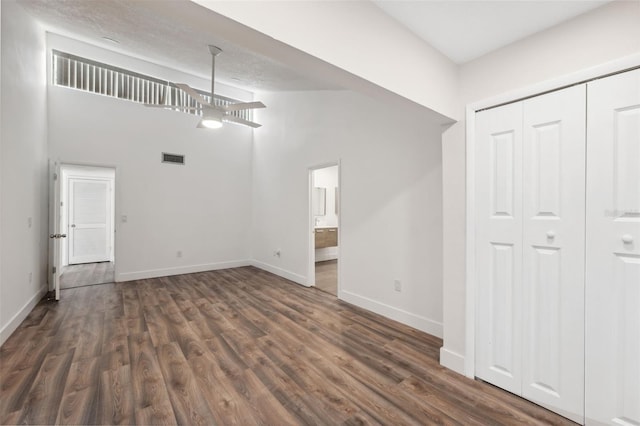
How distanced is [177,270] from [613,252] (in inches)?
235

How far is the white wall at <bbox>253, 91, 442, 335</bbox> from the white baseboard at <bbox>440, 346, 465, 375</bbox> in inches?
21.5

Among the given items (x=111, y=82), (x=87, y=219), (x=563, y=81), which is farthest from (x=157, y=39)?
(x=87, y=219)

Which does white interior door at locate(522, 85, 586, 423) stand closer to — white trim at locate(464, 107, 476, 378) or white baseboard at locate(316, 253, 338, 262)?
white trim at locate(464, 107, 476, 378)

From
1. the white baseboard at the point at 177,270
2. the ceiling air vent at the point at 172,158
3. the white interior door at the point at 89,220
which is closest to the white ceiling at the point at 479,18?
the ceiling air vent at the point at 172,158

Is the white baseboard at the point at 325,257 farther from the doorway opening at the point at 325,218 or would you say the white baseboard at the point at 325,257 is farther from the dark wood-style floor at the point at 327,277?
the dark wood-style floor at the point at 327,277

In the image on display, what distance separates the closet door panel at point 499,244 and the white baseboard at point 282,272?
295 centimetres

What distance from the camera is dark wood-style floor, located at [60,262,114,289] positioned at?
15.5 feet

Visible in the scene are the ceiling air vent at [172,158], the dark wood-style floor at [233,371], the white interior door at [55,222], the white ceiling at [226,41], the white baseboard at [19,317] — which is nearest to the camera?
the white ceiling at [226,41]

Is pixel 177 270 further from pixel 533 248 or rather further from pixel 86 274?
pixel 533 248

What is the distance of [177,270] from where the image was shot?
5.29 metres

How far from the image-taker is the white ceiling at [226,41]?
1.53 m

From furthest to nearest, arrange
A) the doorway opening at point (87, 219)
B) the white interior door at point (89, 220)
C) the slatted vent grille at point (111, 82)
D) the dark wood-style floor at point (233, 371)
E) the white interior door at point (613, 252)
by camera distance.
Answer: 1. the white interior door at point (89, 220)
2. the doorway opening at point (87, 219)
3. the slatted vent grille at point (111, 82)
4. the dark wood-style floor at point (233, 371)
5. the white interior door at point (613, 252)

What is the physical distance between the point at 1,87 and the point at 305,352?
149 inches

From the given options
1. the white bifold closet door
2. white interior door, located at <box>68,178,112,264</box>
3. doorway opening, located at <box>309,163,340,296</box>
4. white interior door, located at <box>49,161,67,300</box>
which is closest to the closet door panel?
the white bifold closet door
